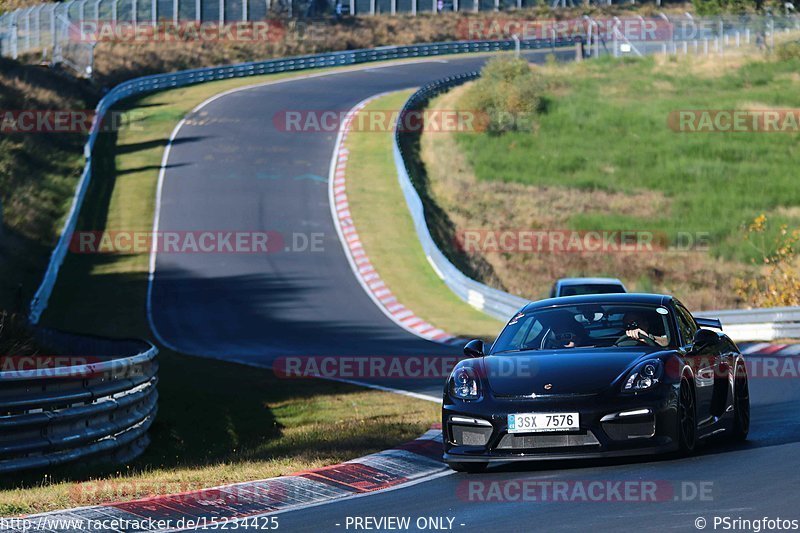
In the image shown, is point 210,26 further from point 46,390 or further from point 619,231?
point 46,390

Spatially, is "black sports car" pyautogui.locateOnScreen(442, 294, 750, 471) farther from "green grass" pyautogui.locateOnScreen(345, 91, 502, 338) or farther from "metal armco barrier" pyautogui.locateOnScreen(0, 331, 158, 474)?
"green grass" pyautogui.locateOnScreen(345, 91, 502, 338)

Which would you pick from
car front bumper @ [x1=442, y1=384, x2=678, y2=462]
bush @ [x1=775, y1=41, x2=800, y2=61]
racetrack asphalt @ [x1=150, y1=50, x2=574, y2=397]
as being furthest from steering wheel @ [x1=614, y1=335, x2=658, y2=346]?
bush @ [x1=775, y1=41, x2=800, y2=61]

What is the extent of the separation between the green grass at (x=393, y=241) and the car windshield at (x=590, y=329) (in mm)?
15459

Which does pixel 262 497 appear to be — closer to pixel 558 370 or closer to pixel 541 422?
pixel 541 422

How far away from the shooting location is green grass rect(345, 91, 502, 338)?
95.8 ft

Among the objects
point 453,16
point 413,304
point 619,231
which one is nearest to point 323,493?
point 413,304

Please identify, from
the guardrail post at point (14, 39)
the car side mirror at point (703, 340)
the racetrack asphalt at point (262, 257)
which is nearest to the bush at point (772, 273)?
the racetrack asphalt at point (262, 257)

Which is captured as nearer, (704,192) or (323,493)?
(323,493)

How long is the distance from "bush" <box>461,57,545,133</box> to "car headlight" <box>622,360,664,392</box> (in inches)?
1685

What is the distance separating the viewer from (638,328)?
1031cm

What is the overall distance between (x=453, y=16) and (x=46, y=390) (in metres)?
77.0

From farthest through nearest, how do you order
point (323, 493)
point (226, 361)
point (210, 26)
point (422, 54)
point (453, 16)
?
point (453, 16), point (422, 54), point (210, 26), point (226, 361), point (323, 493)

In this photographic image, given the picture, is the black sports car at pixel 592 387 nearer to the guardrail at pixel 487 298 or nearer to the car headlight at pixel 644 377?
the car headlight at pixel 644 377

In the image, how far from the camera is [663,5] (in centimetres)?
9419
